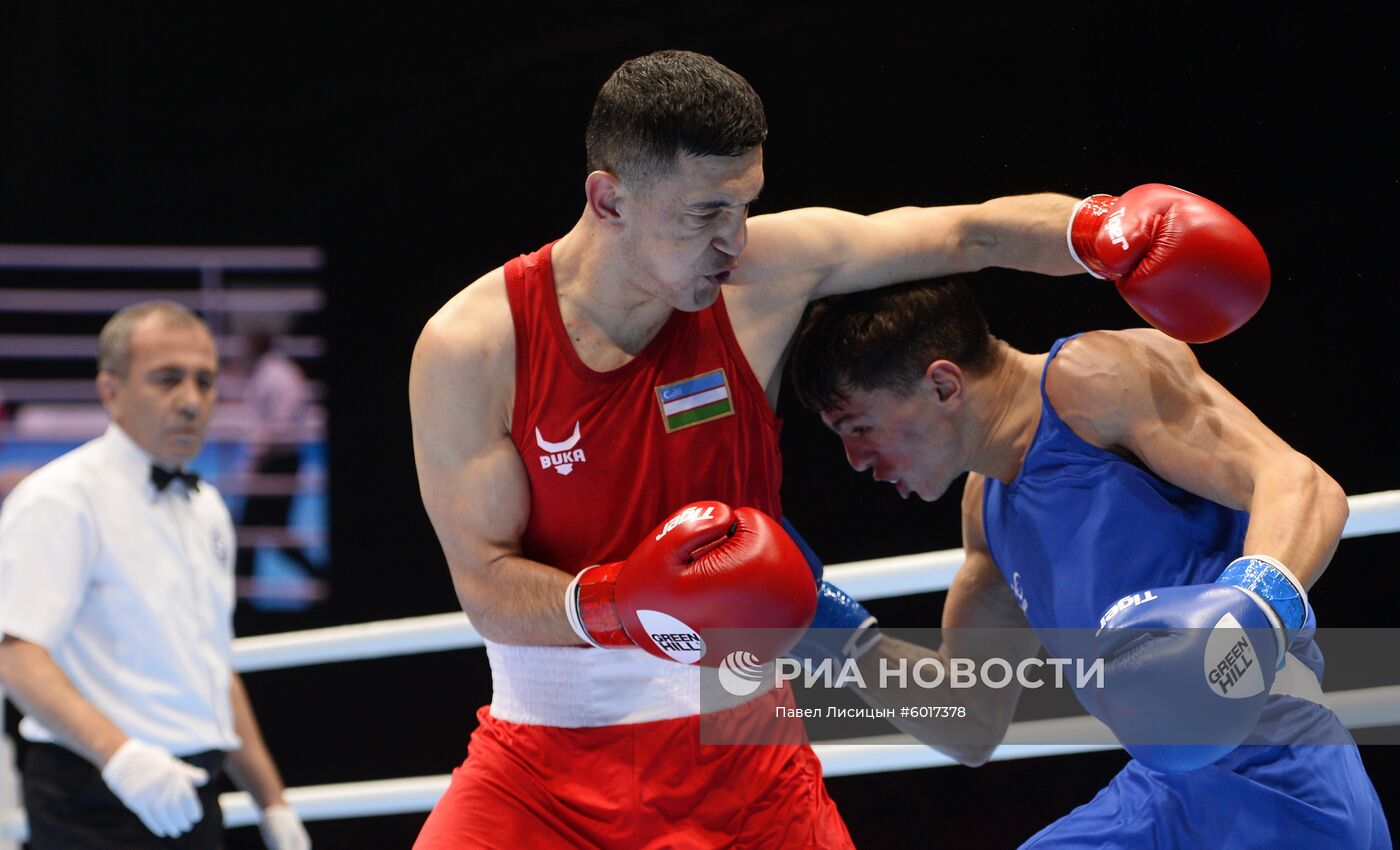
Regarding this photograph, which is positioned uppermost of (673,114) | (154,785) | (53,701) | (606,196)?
(673,114)

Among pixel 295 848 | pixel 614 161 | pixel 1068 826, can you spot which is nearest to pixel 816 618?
pixel 1068 826

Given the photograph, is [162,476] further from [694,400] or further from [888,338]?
[888,338]

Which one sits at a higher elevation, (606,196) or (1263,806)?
(606,196)

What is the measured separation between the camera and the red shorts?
7.45 ft

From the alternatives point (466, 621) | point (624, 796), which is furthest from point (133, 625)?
point (624, 796)

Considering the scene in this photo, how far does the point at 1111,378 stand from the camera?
232 cm

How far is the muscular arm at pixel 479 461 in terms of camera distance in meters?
2.31

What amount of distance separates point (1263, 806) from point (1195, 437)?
1.95 feet

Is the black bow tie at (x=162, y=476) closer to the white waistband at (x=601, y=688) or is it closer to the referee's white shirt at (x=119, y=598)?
the referee's white shirt at (x=119, y=598)

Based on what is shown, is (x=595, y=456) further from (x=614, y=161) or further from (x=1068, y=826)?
(x=1068, y=826)

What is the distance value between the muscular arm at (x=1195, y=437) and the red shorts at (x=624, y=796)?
80cm

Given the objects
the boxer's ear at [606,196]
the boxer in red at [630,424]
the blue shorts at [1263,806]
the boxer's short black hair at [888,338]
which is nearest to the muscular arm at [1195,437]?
the boxer in red at [630,424]

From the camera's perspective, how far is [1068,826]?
244cm

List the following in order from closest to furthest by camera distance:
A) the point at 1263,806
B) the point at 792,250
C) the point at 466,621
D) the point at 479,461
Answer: the point at 1263,806 < the point at 479,461 < the point at 792,250 < the point at 466,621
